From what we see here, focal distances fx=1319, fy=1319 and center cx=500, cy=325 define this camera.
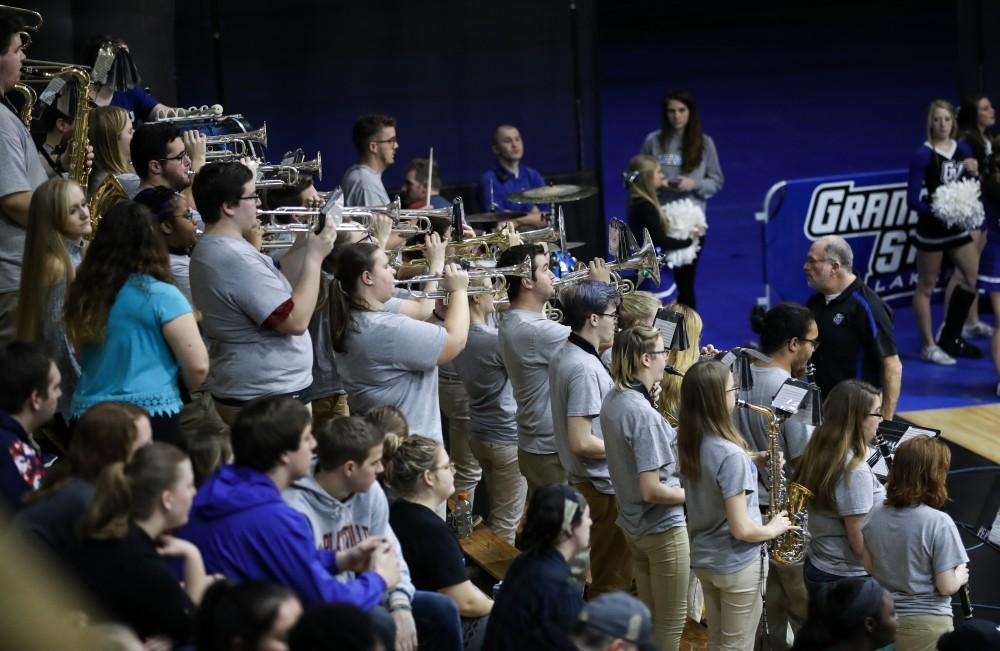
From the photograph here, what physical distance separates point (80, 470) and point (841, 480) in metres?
2.97

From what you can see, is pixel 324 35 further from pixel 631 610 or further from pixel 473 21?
pixel 631 610

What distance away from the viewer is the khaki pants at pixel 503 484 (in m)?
6.43

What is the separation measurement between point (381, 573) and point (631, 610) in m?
0.85

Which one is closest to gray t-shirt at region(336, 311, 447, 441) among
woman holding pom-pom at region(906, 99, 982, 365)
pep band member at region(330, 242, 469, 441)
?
pep band member at region(330, 242, 469, 441)

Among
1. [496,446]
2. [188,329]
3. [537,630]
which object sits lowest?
[496,446]

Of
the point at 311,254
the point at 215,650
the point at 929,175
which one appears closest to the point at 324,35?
the point at 929,175

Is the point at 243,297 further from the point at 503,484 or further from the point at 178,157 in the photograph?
the point at 503,484

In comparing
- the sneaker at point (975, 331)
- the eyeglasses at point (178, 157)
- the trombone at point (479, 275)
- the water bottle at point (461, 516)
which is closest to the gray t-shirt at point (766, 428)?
the trombone at point (479, 275)

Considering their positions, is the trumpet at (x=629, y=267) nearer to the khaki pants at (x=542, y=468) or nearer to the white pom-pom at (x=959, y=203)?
the khaki pants at (x=542, y=468)

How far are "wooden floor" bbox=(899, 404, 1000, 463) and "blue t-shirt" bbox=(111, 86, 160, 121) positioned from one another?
211 inches

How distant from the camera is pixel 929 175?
10.1m

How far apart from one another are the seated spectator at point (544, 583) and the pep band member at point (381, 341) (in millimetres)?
1433

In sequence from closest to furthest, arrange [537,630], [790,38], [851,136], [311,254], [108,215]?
1. [537,630]
2. [108,215]
3. [311,254]
4. [851,136]
5. [790,38]

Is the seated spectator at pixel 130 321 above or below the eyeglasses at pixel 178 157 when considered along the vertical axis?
below
